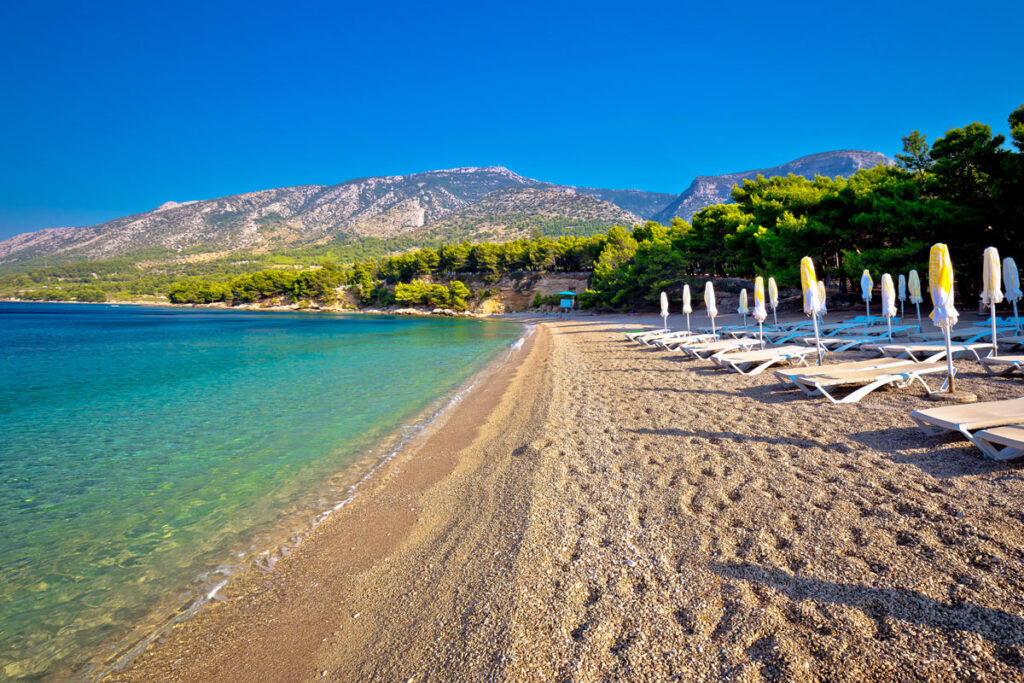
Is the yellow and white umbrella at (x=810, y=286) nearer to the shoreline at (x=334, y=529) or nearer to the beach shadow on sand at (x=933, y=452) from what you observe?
the beach shadow on sand at (x=933, y=452)

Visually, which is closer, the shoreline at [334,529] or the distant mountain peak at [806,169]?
the shoreline at [334,529]

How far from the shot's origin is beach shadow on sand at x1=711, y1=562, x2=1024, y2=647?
7.40ft

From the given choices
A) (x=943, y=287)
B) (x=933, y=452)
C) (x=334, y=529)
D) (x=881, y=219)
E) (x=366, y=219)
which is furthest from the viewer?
(x=366, y=219)

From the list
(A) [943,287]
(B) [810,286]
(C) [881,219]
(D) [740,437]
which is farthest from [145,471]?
(C) [881,219]

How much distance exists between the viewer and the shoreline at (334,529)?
3207 millimetres

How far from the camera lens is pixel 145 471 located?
666 centimetres

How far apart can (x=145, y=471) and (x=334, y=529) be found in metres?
3.95

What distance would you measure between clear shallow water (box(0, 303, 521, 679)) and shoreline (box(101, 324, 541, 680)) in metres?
0.36

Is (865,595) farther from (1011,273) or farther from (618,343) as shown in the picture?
(618,343)

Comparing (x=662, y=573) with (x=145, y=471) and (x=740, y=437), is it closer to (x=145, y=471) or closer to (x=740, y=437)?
(x=740, y=437)

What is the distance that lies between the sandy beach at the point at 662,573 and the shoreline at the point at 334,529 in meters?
0.04

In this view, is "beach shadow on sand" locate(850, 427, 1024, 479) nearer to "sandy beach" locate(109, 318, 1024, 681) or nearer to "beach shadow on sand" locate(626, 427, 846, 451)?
"sandy beach" locate(109, 318, 1024, 681)

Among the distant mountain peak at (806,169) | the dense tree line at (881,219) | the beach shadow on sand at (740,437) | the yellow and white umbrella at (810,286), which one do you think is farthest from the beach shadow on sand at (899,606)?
the distant mountain peak at (806,169)

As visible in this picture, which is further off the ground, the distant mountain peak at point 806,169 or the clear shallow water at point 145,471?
the distant mountain peak at point 806,169
